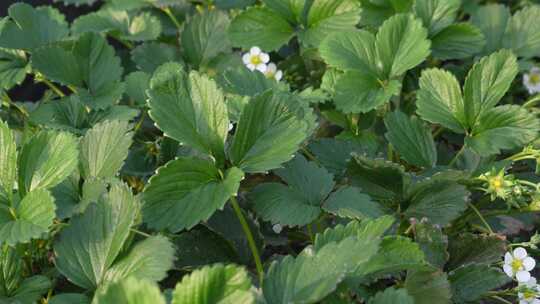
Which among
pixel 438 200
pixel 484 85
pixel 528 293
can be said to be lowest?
pixel 528 293

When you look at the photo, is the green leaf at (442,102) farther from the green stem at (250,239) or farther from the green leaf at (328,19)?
the green stem at (250,239)

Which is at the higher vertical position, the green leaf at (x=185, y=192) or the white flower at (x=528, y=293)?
the green leaf at (x=185, y=192)

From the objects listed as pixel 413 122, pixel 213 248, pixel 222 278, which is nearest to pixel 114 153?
pixel 213 248

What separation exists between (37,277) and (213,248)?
0.31 meters

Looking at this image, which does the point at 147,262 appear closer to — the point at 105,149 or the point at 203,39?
the point at 105,149

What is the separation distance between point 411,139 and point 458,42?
1.32ft

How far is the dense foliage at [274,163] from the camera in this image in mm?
1208

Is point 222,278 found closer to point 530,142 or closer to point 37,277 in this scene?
point 37,277

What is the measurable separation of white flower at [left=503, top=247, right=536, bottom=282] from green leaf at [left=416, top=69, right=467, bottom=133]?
0.28m

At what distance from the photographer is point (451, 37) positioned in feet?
6.02

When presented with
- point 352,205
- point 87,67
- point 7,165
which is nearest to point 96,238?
point 7,165

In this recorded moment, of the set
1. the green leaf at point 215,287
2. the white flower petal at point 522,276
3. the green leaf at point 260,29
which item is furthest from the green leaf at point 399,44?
the green leaf at point 215,287

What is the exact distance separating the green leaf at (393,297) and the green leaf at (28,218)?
0.53 m

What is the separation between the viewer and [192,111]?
132cm
